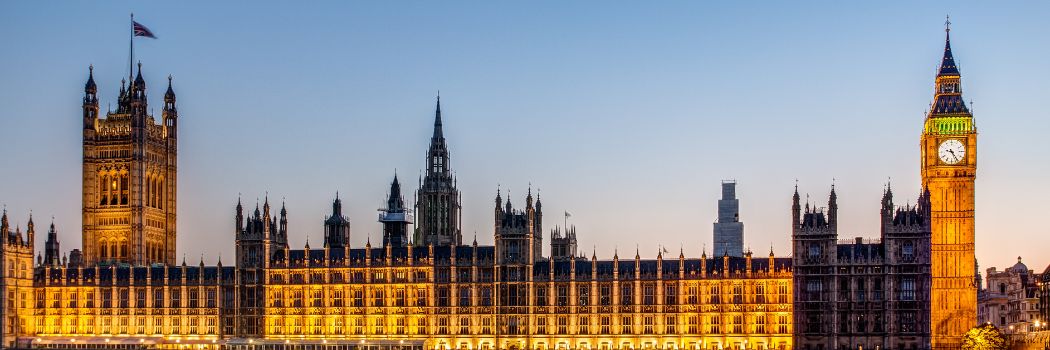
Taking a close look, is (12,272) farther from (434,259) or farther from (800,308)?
(800,308)

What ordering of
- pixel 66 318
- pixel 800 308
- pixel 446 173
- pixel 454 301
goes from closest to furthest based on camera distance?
pixel 800 308 → pixel 454 301 → pixel 66 318 → pixel 446 173

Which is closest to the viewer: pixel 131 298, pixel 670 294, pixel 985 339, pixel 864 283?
pixel 985 339

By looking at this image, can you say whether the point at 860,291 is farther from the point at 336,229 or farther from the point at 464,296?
the point at 336,229

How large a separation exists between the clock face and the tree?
20.4m

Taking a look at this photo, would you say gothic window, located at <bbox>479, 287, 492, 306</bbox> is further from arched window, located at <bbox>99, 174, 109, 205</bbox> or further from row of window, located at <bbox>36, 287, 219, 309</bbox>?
arched window, located at <bbox>99, 174, 109, 205</bbox>

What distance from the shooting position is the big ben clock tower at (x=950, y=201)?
141750mm

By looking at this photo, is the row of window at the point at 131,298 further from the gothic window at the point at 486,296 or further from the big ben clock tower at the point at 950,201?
the big ben clock tower at the point at 950,201

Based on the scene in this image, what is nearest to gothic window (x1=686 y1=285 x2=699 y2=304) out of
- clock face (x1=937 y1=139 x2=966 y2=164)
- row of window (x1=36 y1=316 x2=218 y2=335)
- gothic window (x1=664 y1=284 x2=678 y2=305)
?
gothic window (x1=664 y1=284 x2=678 y2=305)

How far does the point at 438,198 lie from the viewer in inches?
7402

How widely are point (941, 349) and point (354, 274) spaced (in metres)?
52.8

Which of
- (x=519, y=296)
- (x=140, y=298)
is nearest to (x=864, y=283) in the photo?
(x=519, y=296)

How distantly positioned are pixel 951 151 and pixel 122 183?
9577cm

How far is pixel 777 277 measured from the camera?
461ft

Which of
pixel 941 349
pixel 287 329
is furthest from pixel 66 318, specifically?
pixel 941 349
